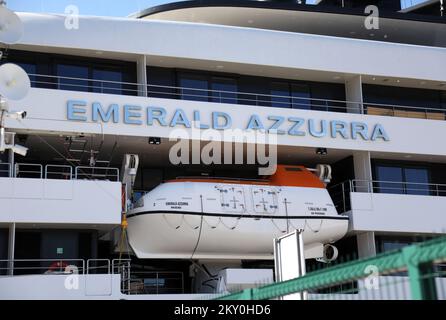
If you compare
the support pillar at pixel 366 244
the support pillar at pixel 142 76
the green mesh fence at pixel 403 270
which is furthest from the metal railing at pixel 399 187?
the green mesh fence at pixel 403 270

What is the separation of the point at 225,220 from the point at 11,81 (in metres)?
7.19

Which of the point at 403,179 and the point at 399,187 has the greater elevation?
the point at 403,179

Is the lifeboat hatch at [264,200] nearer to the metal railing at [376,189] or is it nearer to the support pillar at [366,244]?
the metal railing at [376,189]

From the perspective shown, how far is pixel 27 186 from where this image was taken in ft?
56.3

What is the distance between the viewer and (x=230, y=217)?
18344mm

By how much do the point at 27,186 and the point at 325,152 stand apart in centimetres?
818

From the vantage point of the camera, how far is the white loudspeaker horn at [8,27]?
12773mm

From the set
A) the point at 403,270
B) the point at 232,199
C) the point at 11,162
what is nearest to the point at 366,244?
the point at 232,199

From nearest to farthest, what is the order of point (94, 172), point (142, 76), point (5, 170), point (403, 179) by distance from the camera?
point (5, 170), point (142, 76), point (94, 172), point (403, 179)

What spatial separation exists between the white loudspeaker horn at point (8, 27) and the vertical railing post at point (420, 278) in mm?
9668

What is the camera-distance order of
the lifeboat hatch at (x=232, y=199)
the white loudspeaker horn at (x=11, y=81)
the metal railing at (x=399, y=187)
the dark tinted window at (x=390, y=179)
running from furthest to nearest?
the dark tinted window at (x=390, y=179) → the metal railing at (x=399, y=187) → the lifeboat hatch at (x=232, y=199) → the white loudspeaker horn at (x=11, y=81)

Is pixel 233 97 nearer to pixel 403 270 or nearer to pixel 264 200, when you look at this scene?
Result: pixel 264 200
